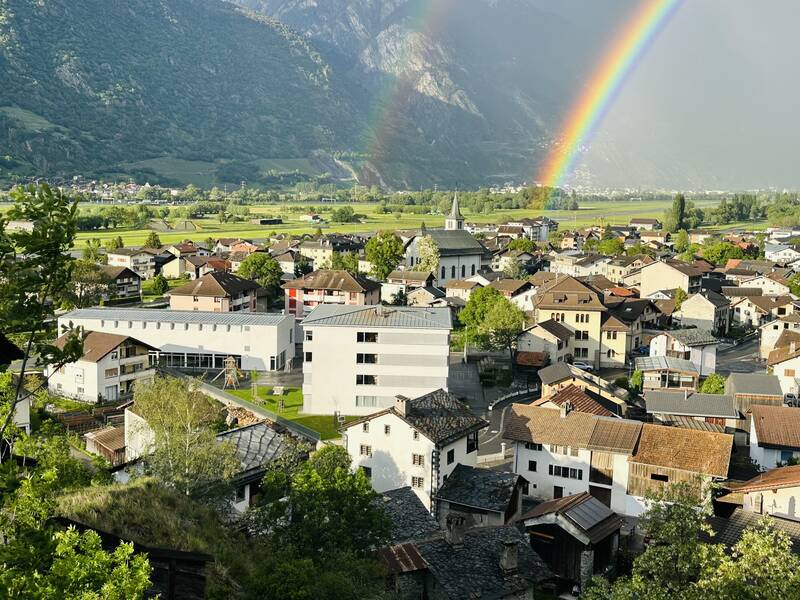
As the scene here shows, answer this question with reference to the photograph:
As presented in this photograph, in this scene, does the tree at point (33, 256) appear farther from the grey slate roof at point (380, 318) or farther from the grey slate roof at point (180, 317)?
the grey slate roof at point (180, 317)

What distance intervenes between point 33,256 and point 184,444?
35.5 feet

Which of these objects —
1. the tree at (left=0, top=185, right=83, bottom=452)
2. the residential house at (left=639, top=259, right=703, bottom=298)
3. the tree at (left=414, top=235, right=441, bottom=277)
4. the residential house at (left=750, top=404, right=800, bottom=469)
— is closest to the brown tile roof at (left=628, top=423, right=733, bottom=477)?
the residential house at (left=750, top=404, right=800, bottom=469)

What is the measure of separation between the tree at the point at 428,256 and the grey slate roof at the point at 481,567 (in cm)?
4266

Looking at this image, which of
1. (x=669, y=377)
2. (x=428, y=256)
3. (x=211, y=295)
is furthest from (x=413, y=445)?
A: (x=428, y=256)

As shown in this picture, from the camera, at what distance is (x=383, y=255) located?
5616 centimetres

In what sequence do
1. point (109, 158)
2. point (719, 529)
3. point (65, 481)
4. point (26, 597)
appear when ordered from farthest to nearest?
point (109, 158) → point (719, 529) → point (65, 481) → point (26, 597)

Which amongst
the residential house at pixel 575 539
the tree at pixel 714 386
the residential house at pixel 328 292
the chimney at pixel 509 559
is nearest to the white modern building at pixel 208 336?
the residential house at pixel 328 292

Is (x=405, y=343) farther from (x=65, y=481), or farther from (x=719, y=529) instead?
(x=65, y=481)

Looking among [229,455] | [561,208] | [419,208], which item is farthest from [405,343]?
[561,208]

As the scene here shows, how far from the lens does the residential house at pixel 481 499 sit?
57.1ft

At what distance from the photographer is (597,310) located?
3688cm

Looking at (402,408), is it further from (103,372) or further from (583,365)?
(583,365)

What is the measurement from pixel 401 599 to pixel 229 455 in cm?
→ 517

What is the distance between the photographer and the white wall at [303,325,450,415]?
89.9 feet
